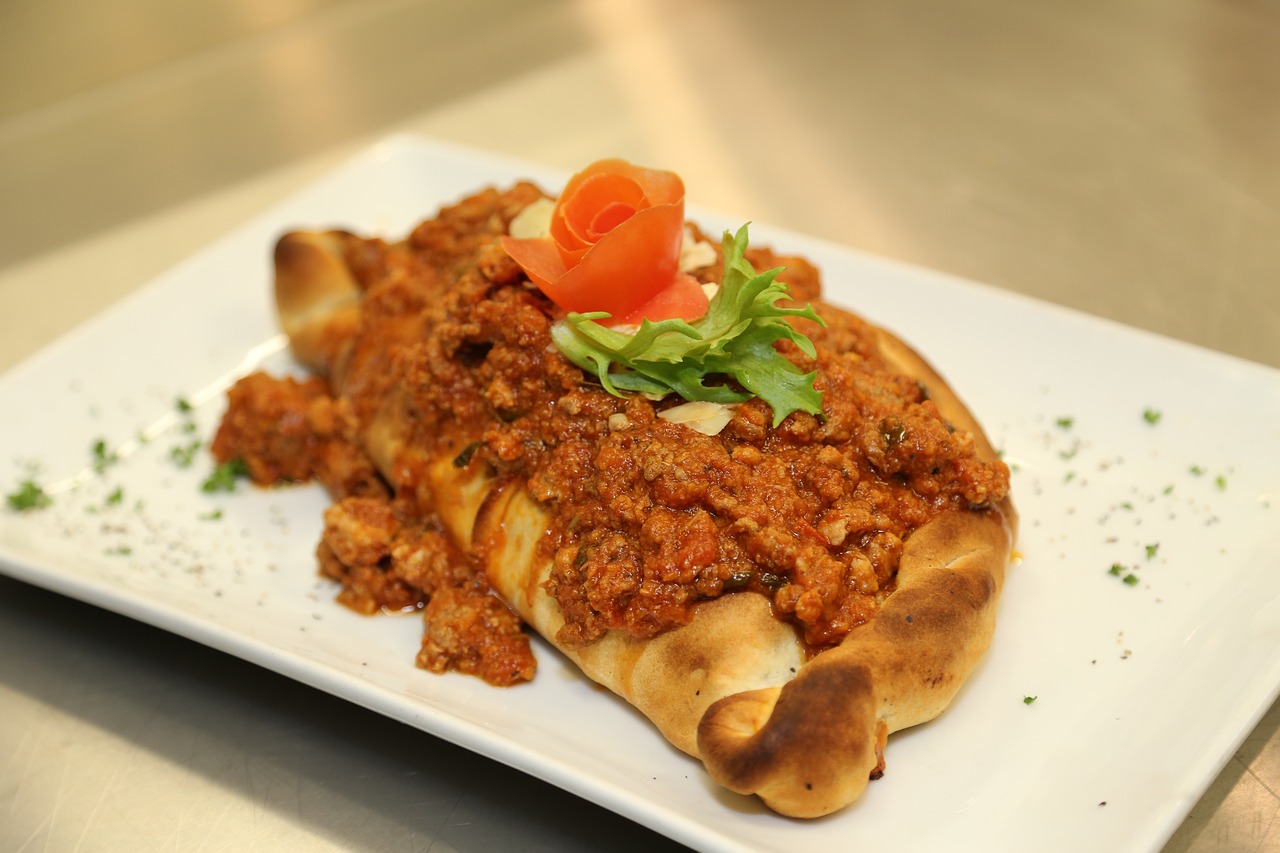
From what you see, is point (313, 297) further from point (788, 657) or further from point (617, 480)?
point (788, 657)

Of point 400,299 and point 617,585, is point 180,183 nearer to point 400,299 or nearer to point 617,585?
point 400,299

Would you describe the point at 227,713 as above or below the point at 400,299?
below

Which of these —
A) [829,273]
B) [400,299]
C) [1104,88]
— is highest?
[400,299]

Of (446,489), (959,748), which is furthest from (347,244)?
(959,748)

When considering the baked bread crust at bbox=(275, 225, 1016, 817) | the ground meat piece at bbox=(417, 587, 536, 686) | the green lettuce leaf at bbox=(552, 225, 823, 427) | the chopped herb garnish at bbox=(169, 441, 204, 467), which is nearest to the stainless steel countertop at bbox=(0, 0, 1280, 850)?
the ground meat piece at bbox=(417, 587, 536, 686)

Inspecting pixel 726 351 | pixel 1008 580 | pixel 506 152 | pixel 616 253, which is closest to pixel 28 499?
pixel 616 253

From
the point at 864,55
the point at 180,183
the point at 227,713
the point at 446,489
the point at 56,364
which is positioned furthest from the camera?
the point at 864,55

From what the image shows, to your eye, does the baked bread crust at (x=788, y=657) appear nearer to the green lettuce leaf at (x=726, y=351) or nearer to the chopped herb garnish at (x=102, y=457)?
the green lettuce leaf at (x=726, y=351)
